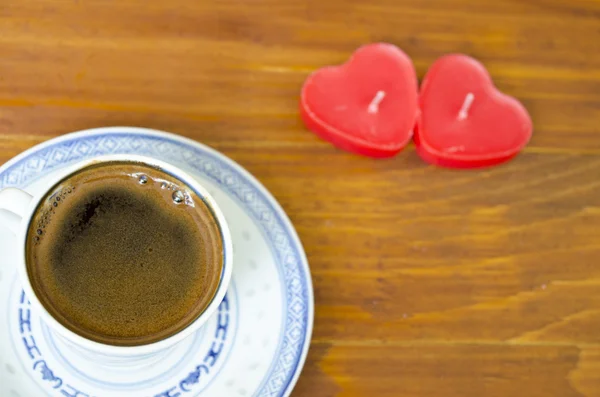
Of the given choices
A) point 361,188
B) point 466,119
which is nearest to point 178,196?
point 361,188

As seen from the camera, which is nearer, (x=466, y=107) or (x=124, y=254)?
(x=124, y=254)

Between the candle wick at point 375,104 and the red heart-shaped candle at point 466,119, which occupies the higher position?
the candle wick at point 375,104

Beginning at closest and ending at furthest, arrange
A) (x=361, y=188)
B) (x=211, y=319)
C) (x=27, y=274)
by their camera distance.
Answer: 1. (x=27, y=274)
2. (x=211, y=319)
3. (x=361, y=188)

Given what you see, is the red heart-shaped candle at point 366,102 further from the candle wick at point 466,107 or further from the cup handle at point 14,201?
the cup handle at point 14,201

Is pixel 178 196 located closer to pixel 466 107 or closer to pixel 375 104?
pixel 375 104

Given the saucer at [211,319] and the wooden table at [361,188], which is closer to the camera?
the saucer at [211,319]

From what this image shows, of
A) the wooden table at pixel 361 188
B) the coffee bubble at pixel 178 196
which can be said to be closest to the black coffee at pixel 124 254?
the coffee bubble at pixel 178 196

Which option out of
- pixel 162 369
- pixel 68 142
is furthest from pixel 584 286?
A: pixel 68 142
